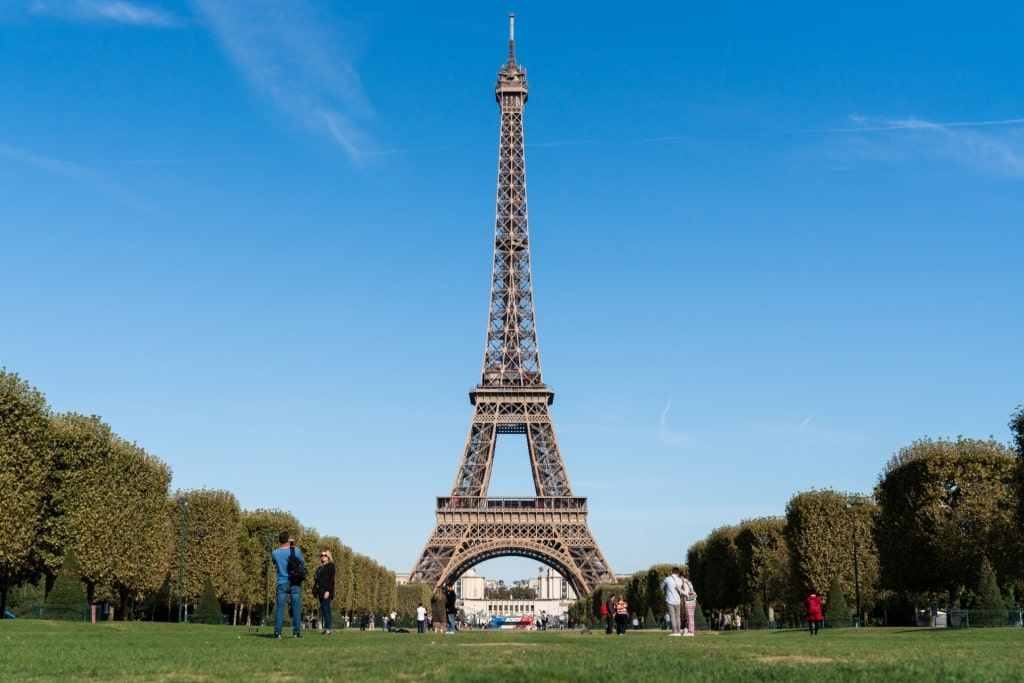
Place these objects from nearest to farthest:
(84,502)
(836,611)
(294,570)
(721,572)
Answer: (294,570) < (84,502) < (836,611) < (721,572)

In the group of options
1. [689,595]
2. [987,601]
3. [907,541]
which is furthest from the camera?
[907,541]

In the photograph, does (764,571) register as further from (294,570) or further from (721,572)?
(294,570)

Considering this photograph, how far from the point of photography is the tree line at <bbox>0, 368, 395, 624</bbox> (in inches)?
1773

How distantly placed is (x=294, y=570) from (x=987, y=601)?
41420 mm

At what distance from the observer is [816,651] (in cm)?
1750

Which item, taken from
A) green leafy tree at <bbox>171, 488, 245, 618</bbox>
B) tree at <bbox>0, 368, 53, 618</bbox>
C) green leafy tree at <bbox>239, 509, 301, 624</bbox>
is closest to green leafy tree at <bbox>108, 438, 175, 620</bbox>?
tree at <bbox>0, 368, 53, 618</bbox>

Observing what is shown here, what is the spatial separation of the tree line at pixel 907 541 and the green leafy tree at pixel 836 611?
76mm

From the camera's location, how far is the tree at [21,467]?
43.7 metres

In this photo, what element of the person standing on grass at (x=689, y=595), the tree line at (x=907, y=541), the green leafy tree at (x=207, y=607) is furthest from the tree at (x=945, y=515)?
the green leafy tree at (x=207, y=607)

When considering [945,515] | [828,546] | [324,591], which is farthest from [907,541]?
[324,591]

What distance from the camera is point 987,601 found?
51.9m

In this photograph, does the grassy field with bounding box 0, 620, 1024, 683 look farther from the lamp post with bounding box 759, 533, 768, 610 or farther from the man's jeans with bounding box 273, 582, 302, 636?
the lamp post with bounding box 759, 533, 768, 610

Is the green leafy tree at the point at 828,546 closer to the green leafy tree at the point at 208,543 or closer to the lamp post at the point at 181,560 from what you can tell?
the green leafy tree at the point at 208,543

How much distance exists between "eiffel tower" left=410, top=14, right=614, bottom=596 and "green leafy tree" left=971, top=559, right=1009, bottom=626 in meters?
47.8
